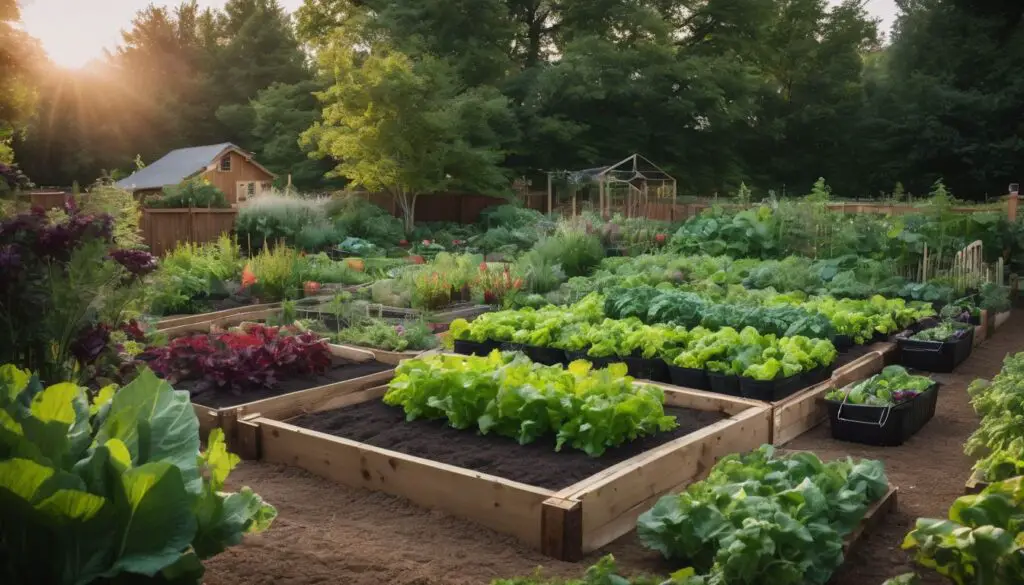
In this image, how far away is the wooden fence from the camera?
14.9m

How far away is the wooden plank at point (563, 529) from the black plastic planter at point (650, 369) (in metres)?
2.83

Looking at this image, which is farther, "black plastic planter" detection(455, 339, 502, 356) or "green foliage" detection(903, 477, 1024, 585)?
"black plastic planter" detection(455, 339, 502, 356)

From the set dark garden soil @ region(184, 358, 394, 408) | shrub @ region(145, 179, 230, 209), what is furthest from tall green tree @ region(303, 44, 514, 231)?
dark garden soil @ region(184, 358, 394, 408)

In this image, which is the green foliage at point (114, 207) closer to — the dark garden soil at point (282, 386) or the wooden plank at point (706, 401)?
the dark garden soil at point (282, 386)

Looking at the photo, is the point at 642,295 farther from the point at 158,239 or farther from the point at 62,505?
the point at 158,239

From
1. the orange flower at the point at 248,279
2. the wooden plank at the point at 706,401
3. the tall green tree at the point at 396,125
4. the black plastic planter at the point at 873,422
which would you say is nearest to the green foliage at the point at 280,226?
the tall green tree at the point at 396,125

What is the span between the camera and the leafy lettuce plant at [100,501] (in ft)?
6.89

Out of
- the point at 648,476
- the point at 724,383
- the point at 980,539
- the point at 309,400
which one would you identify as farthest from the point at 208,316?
the point at 980,539

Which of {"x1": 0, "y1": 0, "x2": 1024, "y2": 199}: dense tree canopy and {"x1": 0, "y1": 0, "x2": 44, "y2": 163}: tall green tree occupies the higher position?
{"x1": 0, "y1": 0, "x2": 1024, "y2": 199}: dense tree canopy

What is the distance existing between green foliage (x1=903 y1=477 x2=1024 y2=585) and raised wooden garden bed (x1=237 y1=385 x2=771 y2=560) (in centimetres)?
131

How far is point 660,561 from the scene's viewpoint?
12.5 feet

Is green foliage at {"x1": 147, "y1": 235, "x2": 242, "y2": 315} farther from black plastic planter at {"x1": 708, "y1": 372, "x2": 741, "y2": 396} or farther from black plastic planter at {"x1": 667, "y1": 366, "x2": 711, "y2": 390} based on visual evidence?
black plastic planter at {"x1": 708, "y1": 372, "x2": 741, "y2": 396}

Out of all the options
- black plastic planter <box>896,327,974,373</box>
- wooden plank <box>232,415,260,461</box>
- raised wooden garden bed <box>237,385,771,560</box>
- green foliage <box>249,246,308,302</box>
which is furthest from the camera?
green foliage <box>249,246,308,302</box>

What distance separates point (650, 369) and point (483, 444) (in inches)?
84.8
